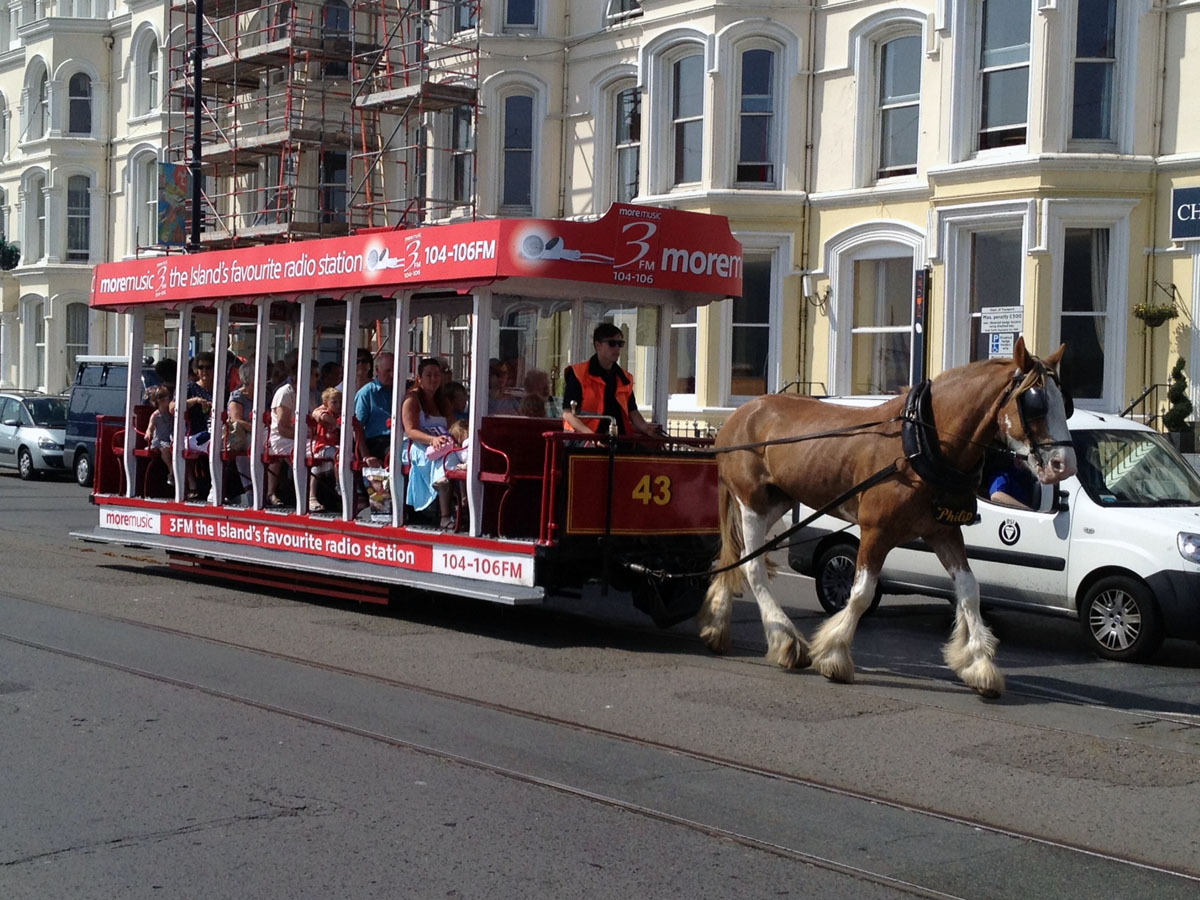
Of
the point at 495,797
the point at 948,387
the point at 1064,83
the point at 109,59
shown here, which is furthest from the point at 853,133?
the point at 109,59

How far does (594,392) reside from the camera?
10.9 m

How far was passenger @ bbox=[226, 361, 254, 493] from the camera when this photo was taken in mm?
13352

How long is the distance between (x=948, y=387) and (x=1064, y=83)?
490 inches

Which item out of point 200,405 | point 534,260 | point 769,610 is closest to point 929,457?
point 769,610

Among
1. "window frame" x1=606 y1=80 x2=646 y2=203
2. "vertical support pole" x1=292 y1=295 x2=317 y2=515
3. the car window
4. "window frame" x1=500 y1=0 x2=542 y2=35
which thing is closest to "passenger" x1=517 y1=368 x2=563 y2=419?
"vertical support pole" x1=292 y1=295 x2=317 y2=515

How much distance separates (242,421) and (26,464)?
1728 cm

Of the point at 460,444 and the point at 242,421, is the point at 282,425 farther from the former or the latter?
the point at 460,444

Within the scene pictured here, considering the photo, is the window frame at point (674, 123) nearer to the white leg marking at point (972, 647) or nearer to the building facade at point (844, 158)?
the building facade at point (844, 158)

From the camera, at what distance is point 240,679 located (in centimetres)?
888

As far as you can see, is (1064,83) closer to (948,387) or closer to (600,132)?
(600,132)

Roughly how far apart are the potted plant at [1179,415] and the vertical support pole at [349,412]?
435 inches

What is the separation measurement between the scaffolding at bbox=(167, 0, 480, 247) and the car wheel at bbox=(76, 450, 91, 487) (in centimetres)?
646

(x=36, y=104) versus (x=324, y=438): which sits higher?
(x=36, y=104)

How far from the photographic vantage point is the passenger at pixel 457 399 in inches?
462
